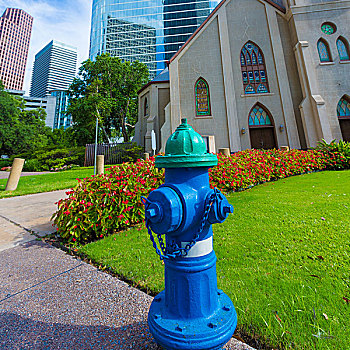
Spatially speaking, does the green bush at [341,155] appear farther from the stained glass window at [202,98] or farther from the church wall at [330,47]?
the stained glass window at [202,98]

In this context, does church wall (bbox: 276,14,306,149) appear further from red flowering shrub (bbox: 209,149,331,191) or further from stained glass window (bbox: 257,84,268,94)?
red flowering shrub (bbox: 209,149,331,191)

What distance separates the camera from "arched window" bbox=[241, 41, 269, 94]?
1605 cm

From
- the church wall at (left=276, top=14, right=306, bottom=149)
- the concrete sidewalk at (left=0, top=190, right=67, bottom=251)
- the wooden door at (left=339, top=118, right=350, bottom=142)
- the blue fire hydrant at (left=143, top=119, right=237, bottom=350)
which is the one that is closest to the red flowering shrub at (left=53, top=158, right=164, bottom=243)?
the concrete sidewalk at (left=0, top=190, right=67, bottom=251)

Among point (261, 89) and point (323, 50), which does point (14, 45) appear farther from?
point (323, 50)

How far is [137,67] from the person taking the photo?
94.7 feet

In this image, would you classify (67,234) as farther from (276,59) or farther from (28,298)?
(276,59)

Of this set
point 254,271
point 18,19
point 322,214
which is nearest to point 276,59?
point 322,214

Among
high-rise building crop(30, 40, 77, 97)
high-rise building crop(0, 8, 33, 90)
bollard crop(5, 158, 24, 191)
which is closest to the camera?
bollard crop(5, 158, 24, 191)

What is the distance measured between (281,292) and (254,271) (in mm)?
427

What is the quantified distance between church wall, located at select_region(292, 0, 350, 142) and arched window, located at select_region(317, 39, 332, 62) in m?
0.21

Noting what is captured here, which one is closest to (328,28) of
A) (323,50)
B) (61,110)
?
(323,50)

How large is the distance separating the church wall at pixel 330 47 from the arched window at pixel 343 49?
27cm

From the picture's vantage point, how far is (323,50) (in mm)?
15391

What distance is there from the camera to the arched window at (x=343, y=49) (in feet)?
49.5
